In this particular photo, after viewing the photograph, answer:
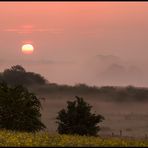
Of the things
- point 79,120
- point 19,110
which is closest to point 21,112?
point 19,110

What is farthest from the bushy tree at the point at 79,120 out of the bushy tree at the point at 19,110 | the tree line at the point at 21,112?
the bushy tree at the point at 19,110

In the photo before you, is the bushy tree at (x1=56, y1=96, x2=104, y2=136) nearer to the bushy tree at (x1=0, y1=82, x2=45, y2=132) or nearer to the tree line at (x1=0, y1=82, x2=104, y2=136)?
the tree line at (x1=0, y1=82, x2=104, y2=136)

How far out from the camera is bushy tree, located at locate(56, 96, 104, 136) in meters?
83.3

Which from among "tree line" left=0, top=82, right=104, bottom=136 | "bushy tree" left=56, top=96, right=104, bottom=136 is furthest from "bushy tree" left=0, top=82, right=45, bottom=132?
"bushy tree" left=56, top=96, right=104, bottom=136

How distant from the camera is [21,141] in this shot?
3409 centimetres

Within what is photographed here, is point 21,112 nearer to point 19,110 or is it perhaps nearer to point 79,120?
point 19,110

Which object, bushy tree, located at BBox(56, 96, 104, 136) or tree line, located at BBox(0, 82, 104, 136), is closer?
tree line, located at BBox(0, 82, 104, 136)

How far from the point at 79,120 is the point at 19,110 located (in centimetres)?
1692

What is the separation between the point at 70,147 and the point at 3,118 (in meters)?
40.8

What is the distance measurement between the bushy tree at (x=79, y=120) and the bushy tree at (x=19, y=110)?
10775mm

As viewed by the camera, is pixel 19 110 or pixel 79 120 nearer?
pixel 19 110

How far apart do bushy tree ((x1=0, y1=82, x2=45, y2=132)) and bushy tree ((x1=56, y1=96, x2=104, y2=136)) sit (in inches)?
424

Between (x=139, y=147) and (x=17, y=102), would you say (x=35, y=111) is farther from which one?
(x=139, y=147)

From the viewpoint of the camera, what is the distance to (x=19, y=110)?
71.3 meters
